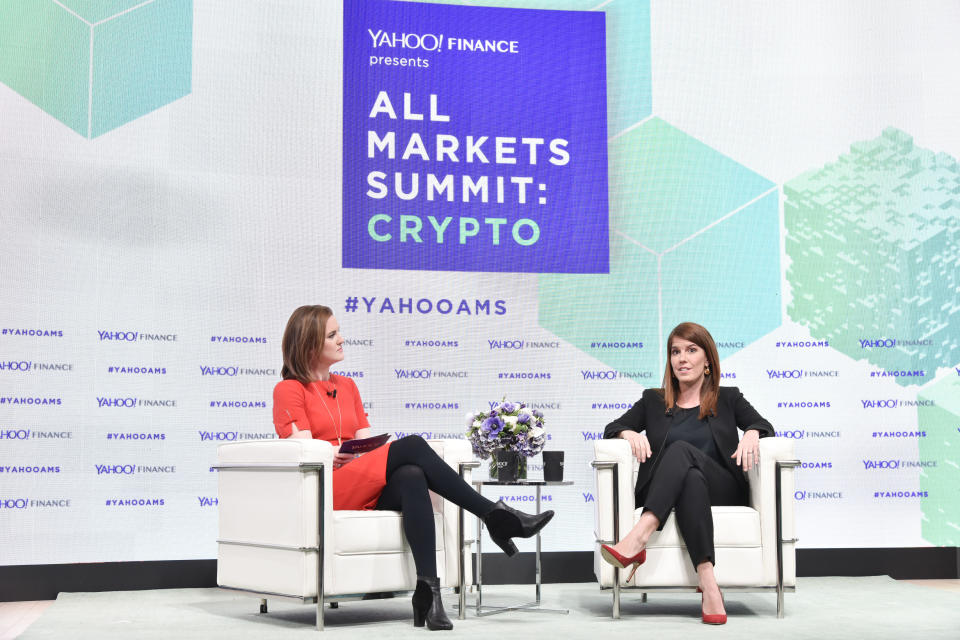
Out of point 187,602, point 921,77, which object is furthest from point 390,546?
point 921,77

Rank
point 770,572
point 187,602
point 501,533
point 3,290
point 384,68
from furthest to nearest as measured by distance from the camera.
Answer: point 384,68 → point 3,290 → point 187,602 → point 770,572 → point 501,533

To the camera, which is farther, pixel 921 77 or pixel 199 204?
→ pixel 921 77

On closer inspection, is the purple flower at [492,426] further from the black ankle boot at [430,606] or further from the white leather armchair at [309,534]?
the black ankle boot at [430,606]

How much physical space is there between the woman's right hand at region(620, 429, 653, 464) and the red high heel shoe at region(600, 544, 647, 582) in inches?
15.1

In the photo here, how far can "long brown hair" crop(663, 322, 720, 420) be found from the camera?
4062 millimetres

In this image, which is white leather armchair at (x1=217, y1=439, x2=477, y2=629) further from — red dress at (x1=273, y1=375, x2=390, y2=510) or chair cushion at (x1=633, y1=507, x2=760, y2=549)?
chair cushion at (x1=633, y1=507, x2=760, y2=549)

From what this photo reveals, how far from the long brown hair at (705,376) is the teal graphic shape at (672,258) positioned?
3.12 ft

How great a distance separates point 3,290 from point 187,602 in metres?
1.67

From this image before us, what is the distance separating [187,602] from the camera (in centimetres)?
421

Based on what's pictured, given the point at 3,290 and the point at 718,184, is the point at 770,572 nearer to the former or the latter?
the point at 718,184

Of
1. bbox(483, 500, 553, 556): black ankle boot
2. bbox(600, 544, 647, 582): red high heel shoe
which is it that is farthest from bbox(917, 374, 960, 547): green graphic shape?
bbox(483, 500, 553, 556): black ankle boot

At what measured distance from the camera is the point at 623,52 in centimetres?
529

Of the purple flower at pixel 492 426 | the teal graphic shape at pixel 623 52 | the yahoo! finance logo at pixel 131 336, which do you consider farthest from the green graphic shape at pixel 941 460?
the yahoo! finance logo at pixel 131 336

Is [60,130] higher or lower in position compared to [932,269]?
higher
